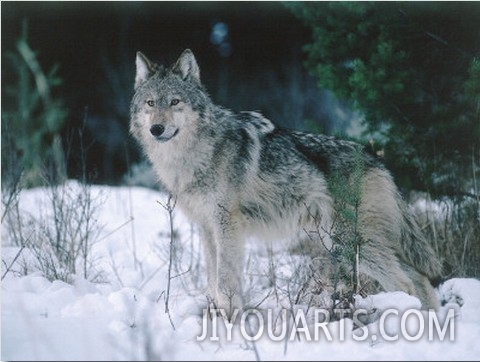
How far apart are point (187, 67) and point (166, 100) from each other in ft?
1.26

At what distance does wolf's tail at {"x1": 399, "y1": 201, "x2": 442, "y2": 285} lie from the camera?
4.53 m

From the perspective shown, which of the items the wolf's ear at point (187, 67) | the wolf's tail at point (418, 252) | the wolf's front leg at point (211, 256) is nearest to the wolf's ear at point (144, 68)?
the wolf's ear at point (187, 67)

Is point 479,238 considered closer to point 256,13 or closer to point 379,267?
point 379,267

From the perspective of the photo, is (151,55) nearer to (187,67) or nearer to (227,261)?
(187,67)

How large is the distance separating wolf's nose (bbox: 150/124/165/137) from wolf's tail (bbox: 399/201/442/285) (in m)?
2.05

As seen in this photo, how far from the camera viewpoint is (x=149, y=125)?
429cm

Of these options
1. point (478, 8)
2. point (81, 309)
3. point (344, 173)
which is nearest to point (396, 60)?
point (478, 8)

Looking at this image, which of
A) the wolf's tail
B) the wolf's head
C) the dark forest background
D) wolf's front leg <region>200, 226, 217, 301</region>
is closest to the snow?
wolf's front leg <region>200, 226, 217, 301</region>

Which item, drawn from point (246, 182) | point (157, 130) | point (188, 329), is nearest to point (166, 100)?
point (157, 130)

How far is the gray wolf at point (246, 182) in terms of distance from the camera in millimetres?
4309

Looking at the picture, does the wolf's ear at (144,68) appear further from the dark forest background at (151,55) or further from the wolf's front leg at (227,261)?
the dark forest background at (151,55)

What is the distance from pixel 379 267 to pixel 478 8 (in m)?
2.63

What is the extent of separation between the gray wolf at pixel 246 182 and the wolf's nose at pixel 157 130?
0.06 ft

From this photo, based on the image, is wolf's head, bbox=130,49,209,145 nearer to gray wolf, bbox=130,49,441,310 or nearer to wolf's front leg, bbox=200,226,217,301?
gray wolf, bbox=130,49,441,310
